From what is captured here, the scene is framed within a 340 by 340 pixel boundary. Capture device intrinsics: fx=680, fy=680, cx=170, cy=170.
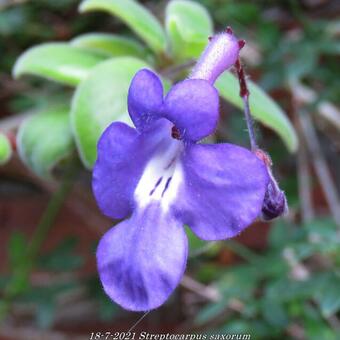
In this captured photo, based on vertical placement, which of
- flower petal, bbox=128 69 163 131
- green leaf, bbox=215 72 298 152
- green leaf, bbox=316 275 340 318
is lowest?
green leaf, bbox=316 275 340 318

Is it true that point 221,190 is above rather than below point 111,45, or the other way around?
above

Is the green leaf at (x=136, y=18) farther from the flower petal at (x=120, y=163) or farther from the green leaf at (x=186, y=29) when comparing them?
the flower petal at (x=120, y=163)

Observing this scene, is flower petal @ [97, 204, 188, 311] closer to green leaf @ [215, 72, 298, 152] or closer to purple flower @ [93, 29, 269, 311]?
purple flower @ [93, 29, 269, 311]

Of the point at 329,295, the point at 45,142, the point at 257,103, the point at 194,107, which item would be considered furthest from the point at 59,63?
the point at 329,295

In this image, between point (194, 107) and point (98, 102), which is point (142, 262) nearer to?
point (194, 107)

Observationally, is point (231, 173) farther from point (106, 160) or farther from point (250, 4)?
point (250, 4)

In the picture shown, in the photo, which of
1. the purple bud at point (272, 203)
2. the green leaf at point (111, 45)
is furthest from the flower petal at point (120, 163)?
the green leaf at point (111, 45)

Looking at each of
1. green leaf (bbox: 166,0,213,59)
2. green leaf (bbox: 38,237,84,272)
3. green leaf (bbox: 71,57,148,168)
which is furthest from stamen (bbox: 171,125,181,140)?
green leaf (bbox: 38,237,84,272)
